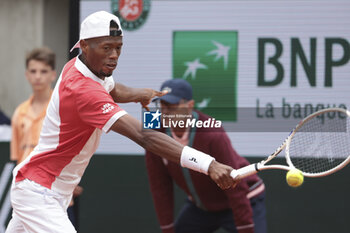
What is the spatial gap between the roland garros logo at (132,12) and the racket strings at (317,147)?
1.89m

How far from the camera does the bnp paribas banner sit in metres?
6.73

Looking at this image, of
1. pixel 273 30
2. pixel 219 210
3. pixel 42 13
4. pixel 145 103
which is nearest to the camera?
pixel 145 103

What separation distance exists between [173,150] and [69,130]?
0.63 meters

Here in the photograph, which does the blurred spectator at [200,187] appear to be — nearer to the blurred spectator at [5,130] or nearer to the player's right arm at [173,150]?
the player's right arm at [173,150]

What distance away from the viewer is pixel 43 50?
648 cm

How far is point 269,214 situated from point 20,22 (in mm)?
3064

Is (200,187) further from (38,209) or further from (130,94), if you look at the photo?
(38,209)

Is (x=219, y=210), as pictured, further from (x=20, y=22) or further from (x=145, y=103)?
(x=20, y=22)

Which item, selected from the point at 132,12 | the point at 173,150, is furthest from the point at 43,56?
the point at 173,150

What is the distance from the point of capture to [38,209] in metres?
4.33

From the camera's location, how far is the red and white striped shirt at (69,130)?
408 centimetres

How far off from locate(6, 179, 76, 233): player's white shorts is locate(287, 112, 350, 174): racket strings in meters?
1.73

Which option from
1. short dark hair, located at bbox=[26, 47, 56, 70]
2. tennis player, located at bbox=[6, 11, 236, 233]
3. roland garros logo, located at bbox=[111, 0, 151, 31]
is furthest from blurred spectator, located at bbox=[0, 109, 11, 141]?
tennis player, located at bbox=[6, 11, 236, 233]

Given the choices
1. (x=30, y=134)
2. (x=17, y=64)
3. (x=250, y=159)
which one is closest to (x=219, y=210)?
(x=250, y=159)
